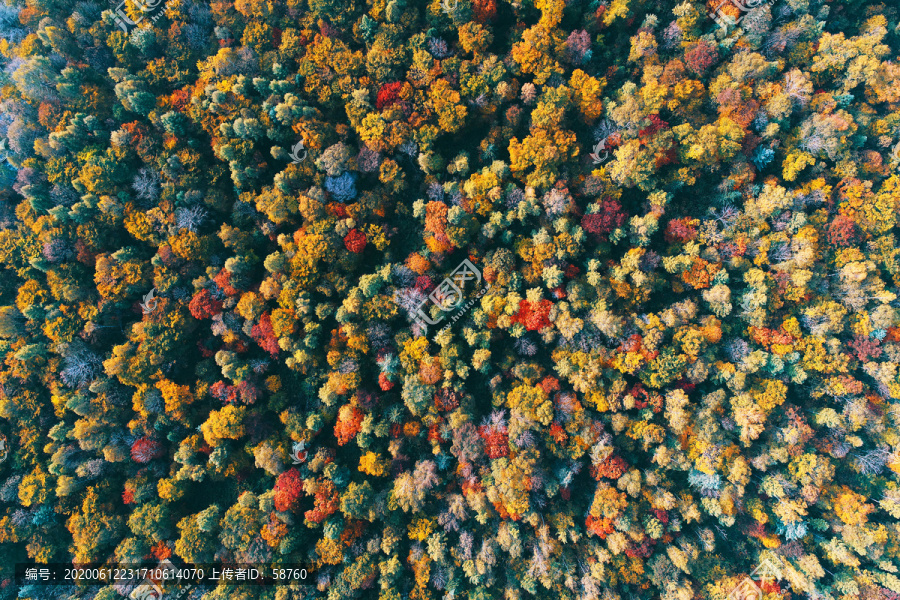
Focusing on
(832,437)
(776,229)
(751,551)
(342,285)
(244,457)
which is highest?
(342,285)

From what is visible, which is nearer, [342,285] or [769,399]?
[769,399]

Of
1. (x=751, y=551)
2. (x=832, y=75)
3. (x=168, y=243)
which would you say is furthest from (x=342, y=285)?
(x=832, y=75)

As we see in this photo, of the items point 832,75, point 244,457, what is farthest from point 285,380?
point 832,75

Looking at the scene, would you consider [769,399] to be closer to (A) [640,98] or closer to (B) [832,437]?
(B) [832,437]

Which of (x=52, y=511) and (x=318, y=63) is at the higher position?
(x=318, y=63)

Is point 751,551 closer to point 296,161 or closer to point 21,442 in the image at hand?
point 296,161

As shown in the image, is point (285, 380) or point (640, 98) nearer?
point (640, 98)
